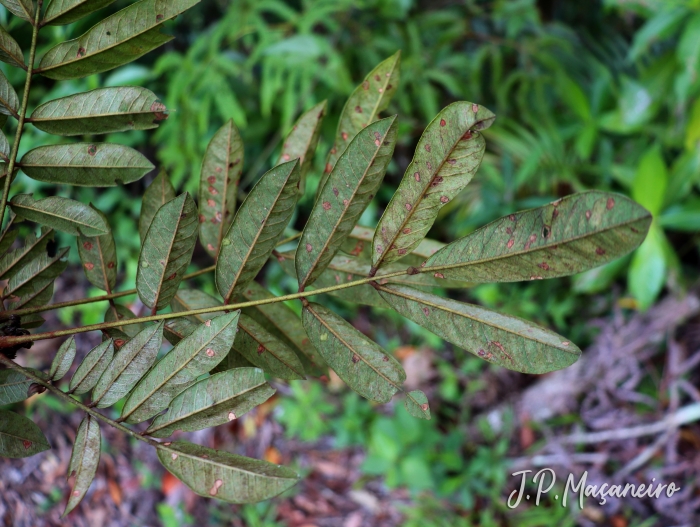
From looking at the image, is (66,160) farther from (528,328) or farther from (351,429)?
(351,429)

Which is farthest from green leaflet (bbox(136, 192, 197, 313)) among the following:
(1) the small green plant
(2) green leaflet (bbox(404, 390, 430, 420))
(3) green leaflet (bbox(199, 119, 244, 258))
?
(2) green leaflet (bbox(404, 390, 430, 420))

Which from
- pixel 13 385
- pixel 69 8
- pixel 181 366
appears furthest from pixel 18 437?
pixel 69 8

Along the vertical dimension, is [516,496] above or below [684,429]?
below

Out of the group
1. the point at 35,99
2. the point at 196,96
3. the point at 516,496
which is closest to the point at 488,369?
the point at 516,496

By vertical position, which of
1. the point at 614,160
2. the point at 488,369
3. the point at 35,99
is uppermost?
the point at 35,99

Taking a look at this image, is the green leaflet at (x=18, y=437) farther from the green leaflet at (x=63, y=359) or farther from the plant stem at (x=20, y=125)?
the plant stem at (x=20, y=125)

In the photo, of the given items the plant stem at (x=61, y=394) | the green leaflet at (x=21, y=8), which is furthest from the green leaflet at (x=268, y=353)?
the green leaflet at (x=21, y=8)

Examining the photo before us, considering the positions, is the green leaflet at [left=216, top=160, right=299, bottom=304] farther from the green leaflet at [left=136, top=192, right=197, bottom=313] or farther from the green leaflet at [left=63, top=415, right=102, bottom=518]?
the green leaflet at [left=63, top=415, right=102, bottom=518]
